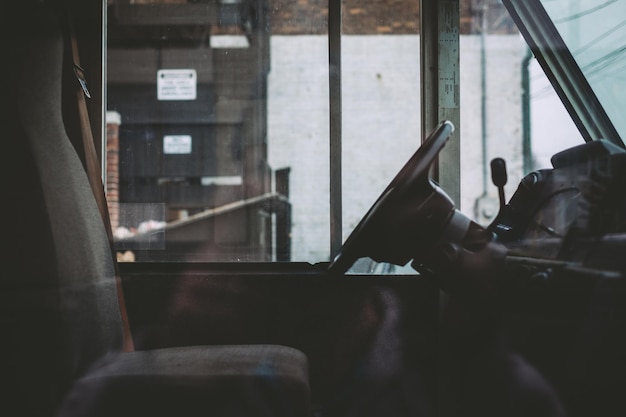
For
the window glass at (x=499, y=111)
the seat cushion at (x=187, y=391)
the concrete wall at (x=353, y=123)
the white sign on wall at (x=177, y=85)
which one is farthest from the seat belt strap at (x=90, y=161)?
the window glass at (x=499, y=111)

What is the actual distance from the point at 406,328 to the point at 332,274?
751 millimetres

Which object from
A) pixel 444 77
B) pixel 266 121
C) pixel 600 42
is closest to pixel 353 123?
pixel 444 77

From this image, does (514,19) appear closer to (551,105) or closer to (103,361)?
(551,105)

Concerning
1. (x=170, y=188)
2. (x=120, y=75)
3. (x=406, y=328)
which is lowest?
(x=406, y=328)

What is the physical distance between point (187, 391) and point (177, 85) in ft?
5.38

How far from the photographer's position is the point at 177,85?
2.34 meters

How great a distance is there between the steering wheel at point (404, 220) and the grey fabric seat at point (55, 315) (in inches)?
11.1

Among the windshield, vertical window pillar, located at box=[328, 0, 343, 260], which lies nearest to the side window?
vertical window pillar, located at box=[328, 0, 343, 260]

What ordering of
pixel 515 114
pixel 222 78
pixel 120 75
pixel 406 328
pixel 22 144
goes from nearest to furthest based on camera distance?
pixel 22 144
pixel 406 328
pixel 120 75
pixel 222 78
pixel 515 114

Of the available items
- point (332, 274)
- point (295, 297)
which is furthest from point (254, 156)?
point (332, 274)

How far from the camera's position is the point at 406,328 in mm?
1764

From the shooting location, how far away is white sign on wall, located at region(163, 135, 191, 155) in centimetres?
261

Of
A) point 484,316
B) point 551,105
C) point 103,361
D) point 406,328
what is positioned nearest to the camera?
point 103,361

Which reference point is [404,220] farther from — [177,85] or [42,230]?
[177,85]
